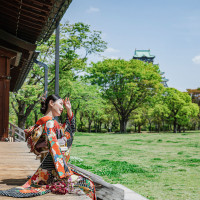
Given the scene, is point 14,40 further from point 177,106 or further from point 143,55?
point 143,55

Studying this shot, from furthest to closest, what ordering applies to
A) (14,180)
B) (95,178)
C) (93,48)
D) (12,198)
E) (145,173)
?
(93,48)
(145,173)
(14,180)
(95,178)
(12,198)

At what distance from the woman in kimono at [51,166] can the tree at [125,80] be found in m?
33.4

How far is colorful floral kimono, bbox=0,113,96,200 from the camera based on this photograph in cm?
300

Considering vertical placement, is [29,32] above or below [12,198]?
above

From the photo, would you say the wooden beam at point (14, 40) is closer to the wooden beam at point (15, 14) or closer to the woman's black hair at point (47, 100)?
the wooden beam at point (15, 14)

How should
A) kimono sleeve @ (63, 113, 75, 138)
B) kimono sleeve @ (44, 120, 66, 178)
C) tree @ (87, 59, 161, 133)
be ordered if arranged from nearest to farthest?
kimono sleeve @ (44, 120, 66, 178), kimono sleeve @ (63, 113, 75, 138), tree @ (87, 59, 161, 133)

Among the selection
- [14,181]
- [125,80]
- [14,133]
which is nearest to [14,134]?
[14,133]

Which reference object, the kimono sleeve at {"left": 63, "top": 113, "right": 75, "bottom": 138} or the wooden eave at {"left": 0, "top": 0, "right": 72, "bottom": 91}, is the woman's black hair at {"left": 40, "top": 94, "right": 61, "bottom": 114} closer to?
the kimono sleeve at {"left": 63, "top": 113, "right": 75, "bottom": 138}

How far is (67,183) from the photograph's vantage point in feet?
10.0

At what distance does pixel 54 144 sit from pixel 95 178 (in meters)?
0.72

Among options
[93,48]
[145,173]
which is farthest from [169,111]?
[145,173]

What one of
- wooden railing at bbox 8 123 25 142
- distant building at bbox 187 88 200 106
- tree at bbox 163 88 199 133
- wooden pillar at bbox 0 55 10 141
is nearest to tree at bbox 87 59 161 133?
tree at bbox 163 88 199 133

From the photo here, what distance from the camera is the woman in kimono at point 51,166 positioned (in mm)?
3006

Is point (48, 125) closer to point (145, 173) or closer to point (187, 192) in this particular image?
point (187, 192)
